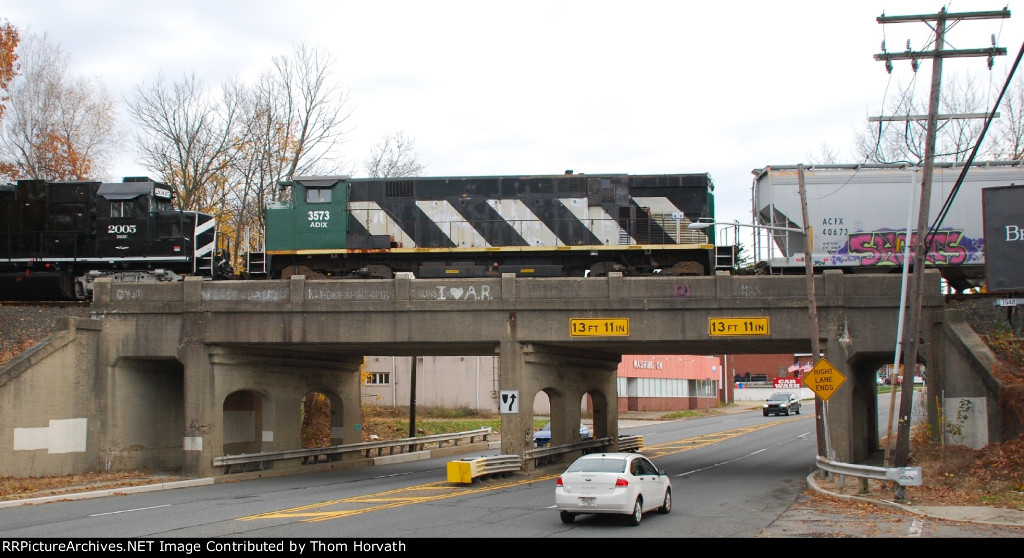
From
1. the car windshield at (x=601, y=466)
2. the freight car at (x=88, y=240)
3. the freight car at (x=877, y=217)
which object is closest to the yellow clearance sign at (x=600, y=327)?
the freight car at (x=877, y=217)

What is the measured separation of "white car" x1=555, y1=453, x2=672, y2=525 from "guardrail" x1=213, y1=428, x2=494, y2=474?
15304mm

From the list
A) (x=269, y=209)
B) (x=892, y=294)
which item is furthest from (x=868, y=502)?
(x=269, y=209)

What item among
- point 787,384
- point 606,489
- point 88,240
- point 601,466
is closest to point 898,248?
point 601,466

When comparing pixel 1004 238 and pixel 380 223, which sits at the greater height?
pixel 380 223

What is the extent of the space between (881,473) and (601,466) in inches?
283

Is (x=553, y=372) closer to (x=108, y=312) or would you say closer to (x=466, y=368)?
(x=108, y=312)

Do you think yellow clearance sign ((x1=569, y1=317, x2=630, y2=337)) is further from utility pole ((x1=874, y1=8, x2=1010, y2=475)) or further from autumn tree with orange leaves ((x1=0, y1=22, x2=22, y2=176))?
autumn tree with orange leaves ((x1=0, y1=22, x2=22, y2=176))

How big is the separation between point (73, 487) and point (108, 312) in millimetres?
6883

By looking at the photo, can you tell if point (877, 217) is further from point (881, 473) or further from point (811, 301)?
point (881, 473)

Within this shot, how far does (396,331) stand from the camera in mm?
28844

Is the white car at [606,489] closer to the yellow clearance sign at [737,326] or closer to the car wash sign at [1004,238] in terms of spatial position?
the yellow clearance sign at [737,326]

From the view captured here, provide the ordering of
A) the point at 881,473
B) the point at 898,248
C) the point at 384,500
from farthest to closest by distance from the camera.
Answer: the point at 898,248
the point at 384,500
the point at 881,473

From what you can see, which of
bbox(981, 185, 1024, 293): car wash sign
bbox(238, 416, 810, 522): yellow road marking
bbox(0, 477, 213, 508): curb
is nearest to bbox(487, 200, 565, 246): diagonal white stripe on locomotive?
bbox(238, 416, 810, 522): yellow road marking
